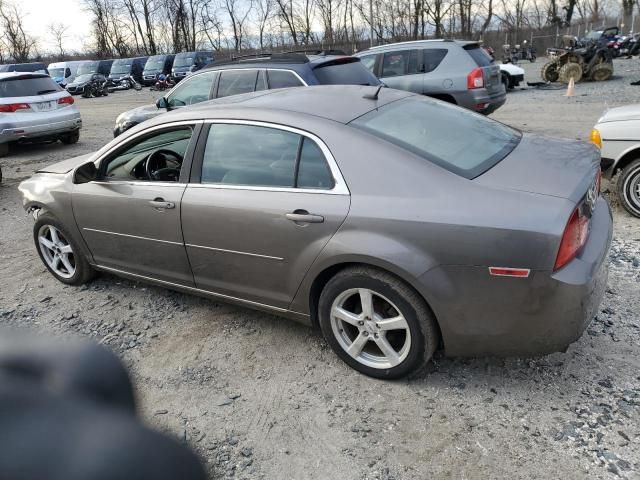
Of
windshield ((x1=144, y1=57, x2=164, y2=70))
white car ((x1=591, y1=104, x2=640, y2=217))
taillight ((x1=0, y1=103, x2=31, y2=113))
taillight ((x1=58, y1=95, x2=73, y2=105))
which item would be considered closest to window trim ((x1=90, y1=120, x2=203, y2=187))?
white car ((x1=591, y1=104, x2=640, y2=217))

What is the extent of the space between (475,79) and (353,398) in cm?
789

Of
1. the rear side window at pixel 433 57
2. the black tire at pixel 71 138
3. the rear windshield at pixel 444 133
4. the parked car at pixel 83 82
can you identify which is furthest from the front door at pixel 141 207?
the parked car at pixel 83 82

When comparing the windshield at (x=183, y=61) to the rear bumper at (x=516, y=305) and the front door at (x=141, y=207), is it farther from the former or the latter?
the rear bumper at (x=516, y=305)

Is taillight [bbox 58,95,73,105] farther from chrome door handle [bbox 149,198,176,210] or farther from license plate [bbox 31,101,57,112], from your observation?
chrome door handle [bbox 149,198,176,210]

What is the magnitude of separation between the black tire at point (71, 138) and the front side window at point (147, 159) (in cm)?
944

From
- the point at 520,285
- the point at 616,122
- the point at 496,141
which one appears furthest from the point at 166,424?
the point at 616,122

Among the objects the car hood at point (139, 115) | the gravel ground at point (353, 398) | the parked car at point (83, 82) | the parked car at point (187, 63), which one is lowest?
the gravel ground at point (353, 398)

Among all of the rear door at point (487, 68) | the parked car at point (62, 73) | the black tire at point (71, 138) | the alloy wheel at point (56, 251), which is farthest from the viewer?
the parked car at point (62, 73)

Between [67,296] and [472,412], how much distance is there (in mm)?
3497

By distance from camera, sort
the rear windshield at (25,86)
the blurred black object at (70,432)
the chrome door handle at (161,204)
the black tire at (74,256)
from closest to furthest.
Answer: the blurred black object at (70,432)
the chrome door handle at (161,204)
the black tire at (74,256)
the rear windshield at (25,86)

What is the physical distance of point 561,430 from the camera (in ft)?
8.45

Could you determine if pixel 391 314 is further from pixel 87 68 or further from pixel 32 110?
pixel 87 68

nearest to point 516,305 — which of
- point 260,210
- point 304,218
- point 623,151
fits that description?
point 304,218

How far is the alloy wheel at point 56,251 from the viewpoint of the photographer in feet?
15.0
